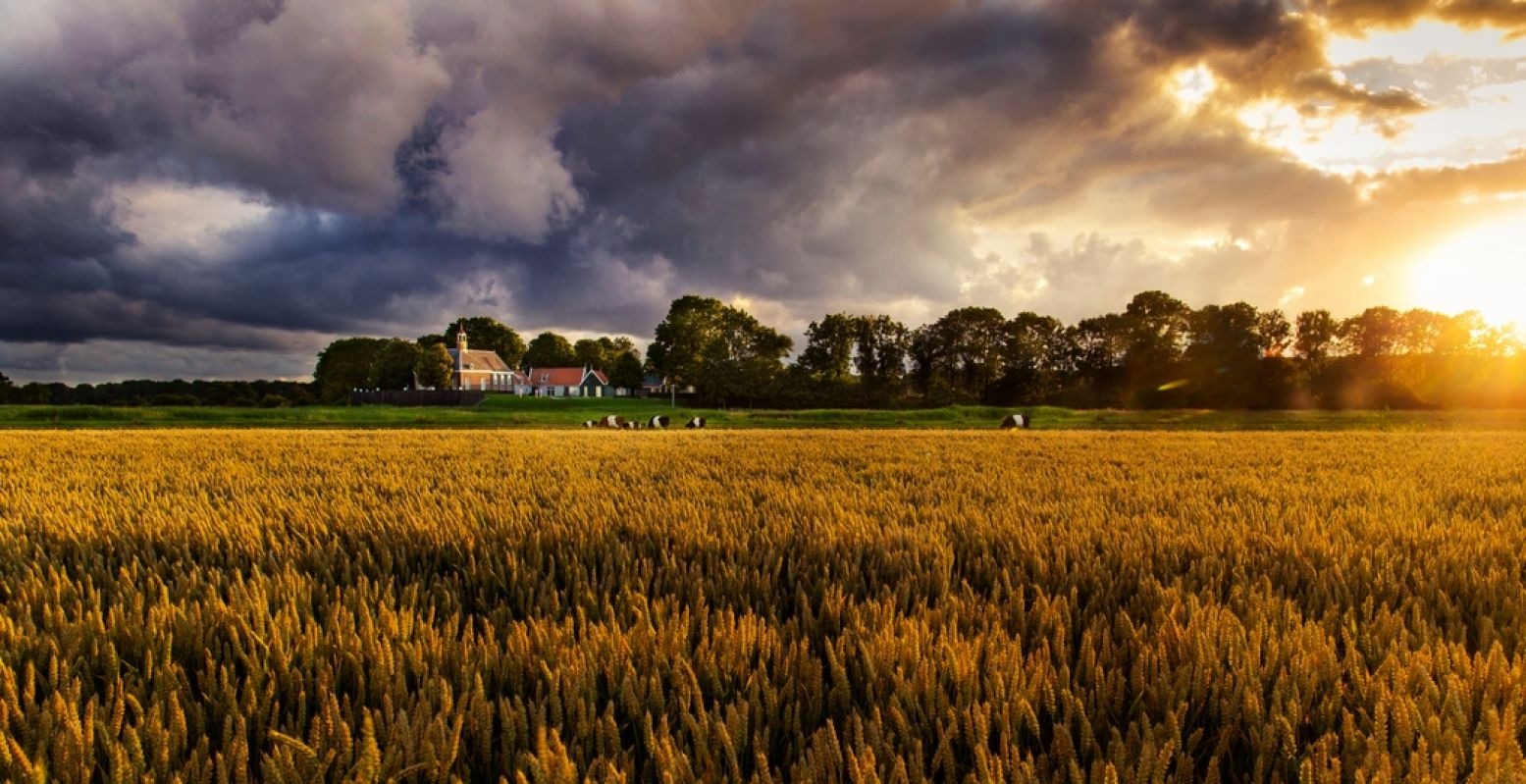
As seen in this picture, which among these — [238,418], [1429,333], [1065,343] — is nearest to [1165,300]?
[1065,343]

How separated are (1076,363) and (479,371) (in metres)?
96.7

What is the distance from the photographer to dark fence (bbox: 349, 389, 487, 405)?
76000mm

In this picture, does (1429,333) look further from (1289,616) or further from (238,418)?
(238,418)

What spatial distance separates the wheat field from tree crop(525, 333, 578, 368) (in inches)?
5612

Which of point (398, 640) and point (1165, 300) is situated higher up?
point (1165, 300)

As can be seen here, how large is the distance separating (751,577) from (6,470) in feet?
34.5

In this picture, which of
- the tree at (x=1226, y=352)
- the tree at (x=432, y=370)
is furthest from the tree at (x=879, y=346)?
the tree at (x=432, y=370)

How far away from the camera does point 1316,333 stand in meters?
78.8

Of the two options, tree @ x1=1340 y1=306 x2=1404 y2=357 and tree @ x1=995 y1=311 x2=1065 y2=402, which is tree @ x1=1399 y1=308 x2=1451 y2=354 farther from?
tree @ x1=995 y1=311 x2=1065 y2=402

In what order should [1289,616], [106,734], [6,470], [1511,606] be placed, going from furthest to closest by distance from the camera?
[6,470] < [1511,606] < [1289,616] < [106,734]

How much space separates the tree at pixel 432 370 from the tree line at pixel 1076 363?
0.64 ft

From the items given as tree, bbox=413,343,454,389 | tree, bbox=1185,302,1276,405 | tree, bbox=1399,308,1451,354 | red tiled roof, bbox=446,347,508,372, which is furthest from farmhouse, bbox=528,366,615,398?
tree, bbox=1399,308,1451,354

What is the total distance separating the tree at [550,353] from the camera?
470ft

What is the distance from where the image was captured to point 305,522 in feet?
14.3
